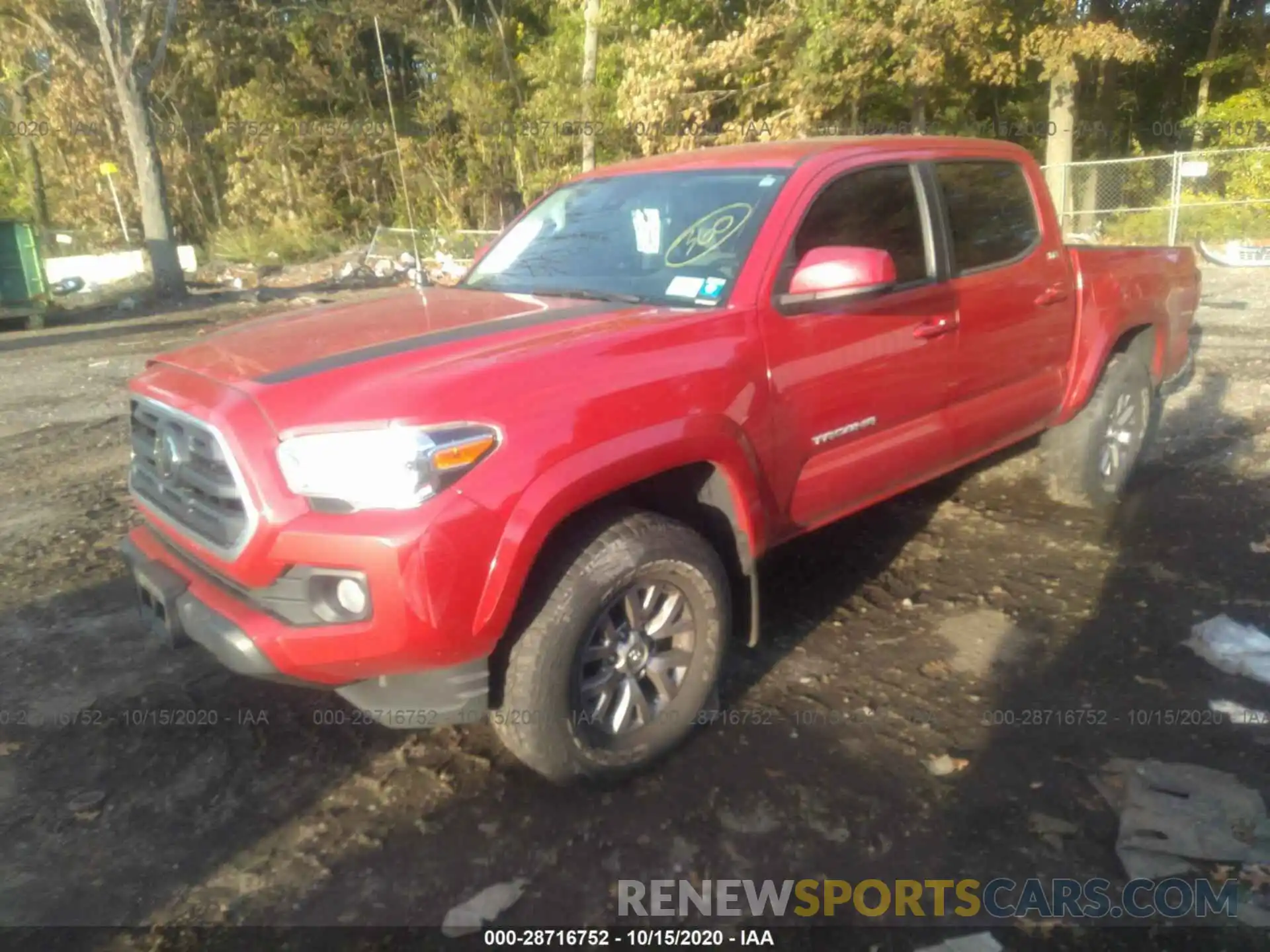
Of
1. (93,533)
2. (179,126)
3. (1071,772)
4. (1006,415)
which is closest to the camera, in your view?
(1071,772)

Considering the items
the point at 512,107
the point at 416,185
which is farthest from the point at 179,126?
the point at 512,107

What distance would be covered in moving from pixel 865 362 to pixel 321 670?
2115 millimetres

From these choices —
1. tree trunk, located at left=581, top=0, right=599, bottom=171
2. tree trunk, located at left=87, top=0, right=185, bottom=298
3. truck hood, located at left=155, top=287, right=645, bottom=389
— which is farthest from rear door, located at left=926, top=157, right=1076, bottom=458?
tree trunk, located at left=581, top=0, right=599, bottom=171

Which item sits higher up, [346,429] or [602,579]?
[346,429]

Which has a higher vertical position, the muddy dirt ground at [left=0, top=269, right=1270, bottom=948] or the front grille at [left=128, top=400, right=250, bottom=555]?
the front grille at [left=128, top=400, right=250, bottom=555]

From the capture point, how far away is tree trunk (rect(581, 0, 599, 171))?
21000 mm

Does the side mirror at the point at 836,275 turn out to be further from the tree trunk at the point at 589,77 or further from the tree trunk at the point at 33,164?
the tree trunk at the point at 33,164

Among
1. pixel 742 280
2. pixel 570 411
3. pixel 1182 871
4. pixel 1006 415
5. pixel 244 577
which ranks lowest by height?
pixel 1182 871

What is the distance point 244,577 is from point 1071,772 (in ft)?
8.18

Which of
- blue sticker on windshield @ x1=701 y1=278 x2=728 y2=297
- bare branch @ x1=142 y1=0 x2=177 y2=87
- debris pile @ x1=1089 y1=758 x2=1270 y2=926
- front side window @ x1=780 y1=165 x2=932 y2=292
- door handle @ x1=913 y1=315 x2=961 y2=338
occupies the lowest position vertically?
debris pile @ x1=1089 y1=758 x2=1270 y2=926

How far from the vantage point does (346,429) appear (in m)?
2.52

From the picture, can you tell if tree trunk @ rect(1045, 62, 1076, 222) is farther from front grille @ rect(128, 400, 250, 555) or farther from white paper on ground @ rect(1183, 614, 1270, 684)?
front grille @ rect(128, 400, 250, 555)

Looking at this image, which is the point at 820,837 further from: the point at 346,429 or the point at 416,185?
the point at 416,185

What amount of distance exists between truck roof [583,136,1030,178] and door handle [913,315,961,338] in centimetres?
70
